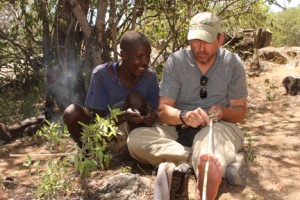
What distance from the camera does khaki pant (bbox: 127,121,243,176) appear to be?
2.60 metres

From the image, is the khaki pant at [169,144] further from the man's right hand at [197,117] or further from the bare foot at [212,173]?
the bare foot at [212,173]

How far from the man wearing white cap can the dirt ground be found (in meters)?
0.20

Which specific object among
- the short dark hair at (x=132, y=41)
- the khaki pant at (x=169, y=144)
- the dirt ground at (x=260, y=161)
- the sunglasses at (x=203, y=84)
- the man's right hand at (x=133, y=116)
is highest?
the short dark hair at (x=132, y=41)

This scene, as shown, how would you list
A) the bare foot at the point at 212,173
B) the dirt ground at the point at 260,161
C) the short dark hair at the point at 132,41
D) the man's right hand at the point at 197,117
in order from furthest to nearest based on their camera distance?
the short dark hair at the point at 132,41 < the dirt ground at the point at 260,161 < the man's right hand at the point at 197,117 < the bare foot at the point at 212,173

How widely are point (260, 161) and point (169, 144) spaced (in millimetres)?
912

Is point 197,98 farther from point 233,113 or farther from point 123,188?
point 123,188

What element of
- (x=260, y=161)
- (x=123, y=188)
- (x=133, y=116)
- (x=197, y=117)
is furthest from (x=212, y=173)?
(x=260, y=161)

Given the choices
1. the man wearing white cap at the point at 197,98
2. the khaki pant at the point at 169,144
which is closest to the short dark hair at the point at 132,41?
the man wearing white cap at the point at 197,98

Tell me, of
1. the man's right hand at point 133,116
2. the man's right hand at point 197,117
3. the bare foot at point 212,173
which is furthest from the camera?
the man's right hand at point 133,116

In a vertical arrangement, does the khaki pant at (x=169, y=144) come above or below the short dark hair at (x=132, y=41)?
below

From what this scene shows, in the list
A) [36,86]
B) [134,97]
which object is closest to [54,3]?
[36,86]

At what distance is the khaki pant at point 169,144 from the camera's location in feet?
8.53

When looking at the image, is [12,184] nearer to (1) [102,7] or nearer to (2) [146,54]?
(2) [146,54]

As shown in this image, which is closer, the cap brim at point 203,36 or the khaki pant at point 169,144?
the khaki pant at point 169,144
